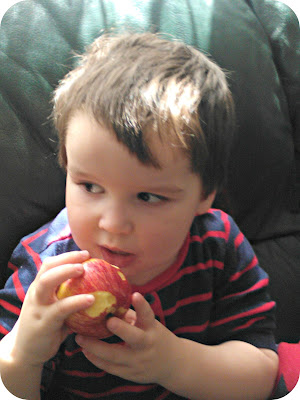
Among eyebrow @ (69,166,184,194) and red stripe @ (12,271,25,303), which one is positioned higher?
eyebrow @ (69,166,184,194)

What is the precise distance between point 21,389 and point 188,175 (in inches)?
18.6

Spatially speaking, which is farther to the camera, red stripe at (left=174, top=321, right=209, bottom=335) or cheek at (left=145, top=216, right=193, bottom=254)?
red stripe at (left=174, top=321, right=209, bottom=335)

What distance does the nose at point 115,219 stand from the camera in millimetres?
821

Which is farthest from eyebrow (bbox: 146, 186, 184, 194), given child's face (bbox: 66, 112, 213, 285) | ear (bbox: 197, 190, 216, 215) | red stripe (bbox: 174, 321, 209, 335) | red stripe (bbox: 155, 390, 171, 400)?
red stripe (bbox: 155, 390, 171, 400)

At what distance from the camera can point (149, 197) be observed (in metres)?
0.86

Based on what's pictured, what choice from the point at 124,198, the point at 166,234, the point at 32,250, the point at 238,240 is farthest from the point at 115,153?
the point at 238,240

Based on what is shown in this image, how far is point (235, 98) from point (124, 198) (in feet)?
1.56

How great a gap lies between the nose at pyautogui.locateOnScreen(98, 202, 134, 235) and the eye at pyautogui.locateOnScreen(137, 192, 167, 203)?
4 cm

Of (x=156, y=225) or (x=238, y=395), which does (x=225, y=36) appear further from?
(x=238, y=395)

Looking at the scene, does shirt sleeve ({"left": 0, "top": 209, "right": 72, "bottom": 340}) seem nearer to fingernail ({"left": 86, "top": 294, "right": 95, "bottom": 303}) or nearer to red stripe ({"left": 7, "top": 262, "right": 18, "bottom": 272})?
red stripe ({"left": 7, "top": 262, "right": 18, "bottom": 272})

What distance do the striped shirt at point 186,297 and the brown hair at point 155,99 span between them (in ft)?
0.50

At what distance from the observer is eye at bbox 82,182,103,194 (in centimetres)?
86

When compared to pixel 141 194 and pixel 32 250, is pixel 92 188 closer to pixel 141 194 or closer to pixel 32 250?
pixel 141 194

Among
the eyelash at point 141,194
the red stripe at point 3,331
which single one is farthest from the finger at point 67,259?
the red stripe at point 3,331
